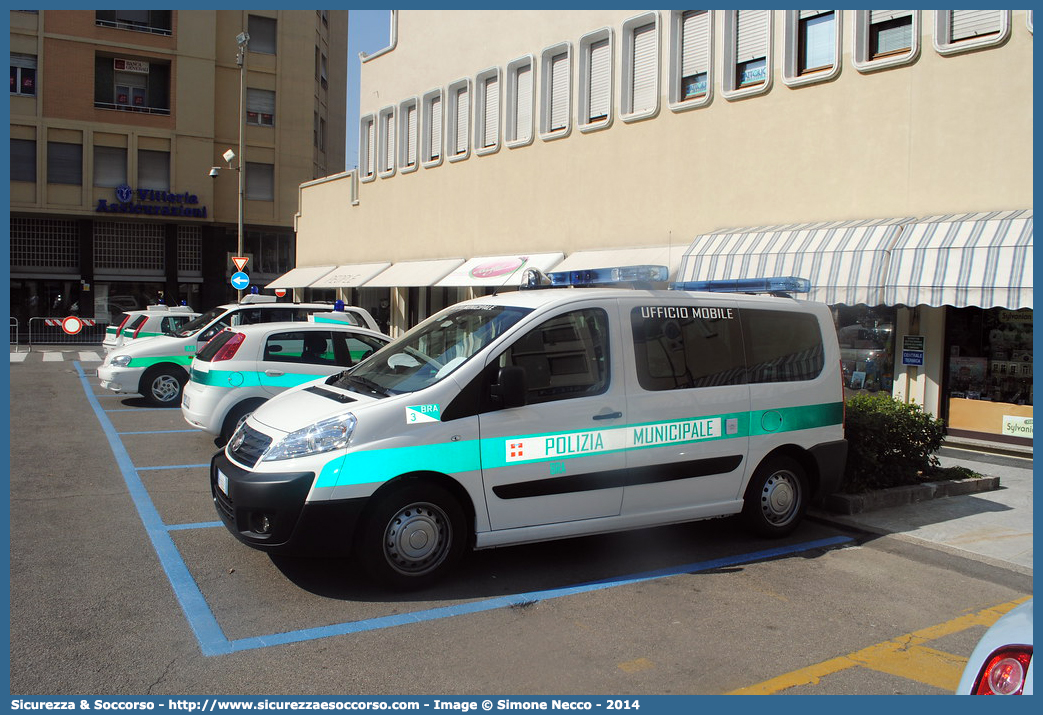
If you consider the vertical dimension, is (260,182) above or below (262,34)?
below

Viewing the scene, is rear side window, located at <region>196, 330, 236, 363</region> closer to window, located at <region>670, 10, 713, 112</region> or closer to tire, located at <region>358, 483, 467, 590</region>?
tire, located at <region>358, 483, 467, 590</region>

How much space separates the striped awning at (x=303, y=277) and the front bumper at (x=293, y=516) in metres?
21.6

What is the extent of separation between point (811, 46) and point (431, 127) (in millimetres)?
11192

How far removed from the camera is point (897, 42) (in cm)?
1185

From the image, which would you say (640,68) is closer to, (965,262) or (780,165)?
(780,165)

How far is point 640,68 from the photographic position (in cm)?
1558

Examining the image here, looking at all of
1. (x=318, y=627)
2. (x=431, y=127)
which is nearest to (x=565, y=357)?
(x=318, y=627)

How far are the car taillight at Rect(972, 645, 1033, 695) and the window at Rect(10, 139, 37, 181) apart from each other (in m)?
40.0

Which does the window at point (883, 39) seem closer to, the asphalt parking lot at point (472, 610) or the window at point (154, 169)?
the asphalt parking lot at point (472, 610)

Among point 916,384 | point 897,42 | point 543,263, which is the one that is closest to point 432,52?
point 543,263

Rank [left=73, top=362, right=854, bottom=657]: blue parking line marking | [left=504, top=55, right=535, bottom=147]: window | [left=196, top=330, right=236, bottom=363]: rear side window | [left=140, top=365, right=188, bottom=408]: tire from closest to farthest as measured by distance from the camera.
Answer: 1. [left=73, top=362, right=854, bottom=657]: blue parking line marking
2. [left=196, top=330, right=236, bottom=363]: rear side window
3. [left=140, top=365, right=188, bottom=408]: tire
4. [left=504, top=55, right=535, bottom=147]: window

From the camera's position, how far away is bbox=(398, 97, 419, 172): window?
2250 centimetres

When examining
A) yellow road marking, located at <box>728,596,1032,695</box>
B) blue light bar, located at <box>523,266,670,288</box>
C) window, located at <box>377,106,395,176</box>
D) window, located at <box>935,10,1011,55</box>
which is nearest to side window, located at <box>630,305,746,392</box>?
blue light bar, located at <box>523,266,670,288</box>

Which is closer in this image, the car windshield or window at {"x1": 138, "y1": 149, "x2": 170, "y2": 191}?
the car windshield
